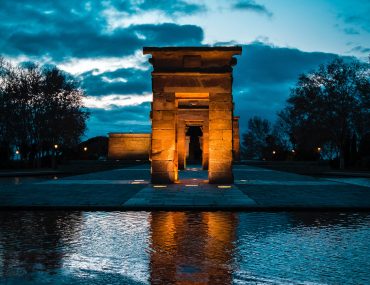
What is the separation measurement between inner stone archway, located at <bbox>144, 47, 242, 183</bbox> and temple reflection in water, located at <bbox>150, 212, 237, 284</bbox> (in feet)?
34.1

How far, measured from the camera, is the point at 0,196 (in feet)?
56.1

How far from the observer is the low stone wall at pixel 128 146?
2904 inches

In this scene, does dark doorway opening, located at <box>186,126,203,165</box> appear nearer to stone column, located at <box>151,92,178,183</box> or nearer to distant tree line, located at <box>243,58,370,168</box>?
distant tree line, located at <box>243,58,370,168</box>

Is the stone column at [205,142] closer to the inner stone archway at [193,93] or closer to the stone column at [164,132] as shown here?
the inner stone archway at [193,93]

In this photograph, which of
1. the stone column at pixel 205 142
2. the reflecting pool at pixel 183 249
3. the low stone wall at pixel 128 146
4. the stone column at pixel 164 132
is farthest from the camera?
the low stone wall at pixel 128 146

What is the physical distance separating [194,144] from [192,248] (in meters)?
65.3

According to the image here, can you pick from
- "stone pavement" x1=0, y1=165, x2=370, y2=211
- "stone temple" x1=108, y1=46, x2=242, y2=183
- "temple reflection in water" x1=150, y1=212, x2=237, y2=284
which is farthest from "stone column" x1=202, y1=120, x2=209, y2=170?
"temple reflection in water" x1=150, y1=212, x2=237, y2=284

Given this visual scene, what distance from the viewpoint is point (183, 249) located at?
8438 mm

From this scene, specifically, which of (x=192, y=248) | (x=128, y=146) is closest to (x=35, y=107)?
(x=128, y=146)

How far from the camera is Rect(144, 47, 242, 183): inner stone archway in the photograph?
2330cm

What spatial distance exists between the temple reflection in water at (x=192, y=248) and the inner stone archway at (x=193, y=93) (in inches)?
409

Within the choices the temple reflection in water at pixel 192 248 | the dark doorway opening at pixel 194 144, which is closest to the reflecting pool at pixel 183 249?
the temple reflection in water at pixel 192 248

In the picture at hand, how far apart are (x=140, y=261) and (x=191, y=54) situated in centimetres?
1717

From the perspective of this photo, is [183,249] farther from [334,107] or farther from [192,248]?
[334,107]
